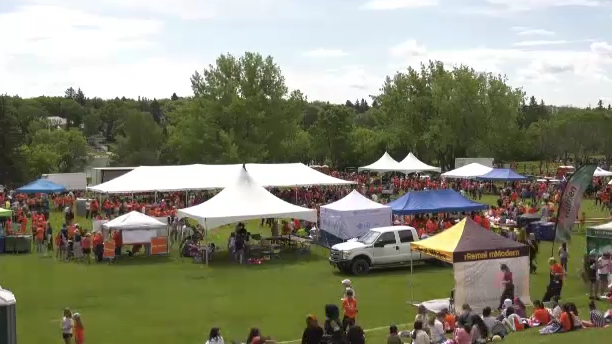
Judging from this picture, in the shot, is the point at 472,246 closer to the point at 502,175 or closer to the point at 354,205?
the point at 354,205

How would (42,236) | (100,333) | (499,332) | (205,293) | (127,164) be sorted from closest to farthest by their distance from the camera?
(499,332) → (100,333) → (205,293) → (42,236) → (127,164)

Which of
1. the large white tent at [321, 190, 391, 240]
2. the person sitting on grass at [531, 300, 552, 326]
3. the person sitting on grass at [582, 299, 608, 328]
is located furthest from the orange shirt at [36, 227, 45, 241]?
the person sitting on grass at [582, 299, 608, 328]

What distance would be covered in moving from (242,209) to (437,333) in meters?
13.6

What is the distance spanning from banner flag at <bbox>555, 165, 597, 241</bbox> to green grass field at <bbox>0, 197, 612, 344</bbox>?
146 cm

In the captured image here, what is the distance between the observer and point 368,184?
5300 cm

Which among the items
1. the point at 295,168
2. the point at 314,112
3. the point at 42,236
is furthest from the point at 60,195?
the point at 314,112

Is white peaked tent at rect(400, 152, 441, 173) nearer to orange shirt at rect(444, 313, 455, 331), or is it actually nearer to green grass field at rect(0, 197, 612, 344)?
green grass field at rect(0, 197, 612, 344)

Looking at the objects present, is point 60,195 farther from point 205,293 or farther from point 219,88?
point 205,293

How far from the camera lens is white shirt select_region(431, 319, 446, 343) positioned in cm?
1231

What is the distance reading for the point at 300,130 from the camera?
253ft

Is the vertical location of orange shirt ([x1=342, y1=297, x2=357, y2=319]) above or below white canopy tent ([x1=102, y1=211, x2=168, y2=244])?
below

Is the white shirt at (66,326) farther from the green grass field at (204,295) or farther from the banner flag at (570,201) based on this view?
the banner flag at (570,201)

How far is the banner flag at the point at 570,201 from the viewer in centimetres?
2030

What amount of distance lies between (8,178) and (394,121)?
40587 millimetres
